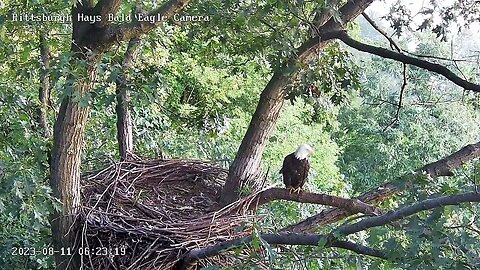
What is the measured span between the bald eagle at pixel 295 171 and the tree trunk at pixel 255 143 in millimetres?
189

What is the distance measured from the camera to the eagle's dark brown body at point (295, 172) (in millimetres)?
3180

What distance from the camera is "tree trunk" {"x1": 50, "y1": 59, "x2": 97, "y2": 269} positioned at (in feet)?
9.59

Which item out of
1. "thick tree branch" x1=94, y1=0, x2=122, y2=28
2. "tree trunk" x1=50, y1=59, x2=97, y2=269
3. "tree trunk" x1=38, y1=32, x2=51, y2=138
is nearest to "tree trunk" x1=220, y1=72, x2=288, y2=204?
"tree trunk" x1=50, y1=59, x2=97, y2=269

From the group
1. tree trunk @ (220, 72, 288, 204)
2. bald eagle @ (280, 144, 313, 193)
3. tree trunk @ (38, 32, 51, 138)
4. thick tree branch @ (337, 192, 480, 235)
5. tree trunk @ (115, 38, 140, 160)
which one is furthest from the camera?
tree trunk @ (38, 32, 51, 138)

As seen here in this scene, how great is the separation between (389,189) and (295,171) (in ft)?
1.51

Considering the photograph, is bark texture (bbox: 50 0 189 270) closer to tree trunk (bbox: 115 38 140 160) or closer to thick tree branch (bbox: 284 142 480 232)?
tree trunk (bbox: 115 38 140 160)

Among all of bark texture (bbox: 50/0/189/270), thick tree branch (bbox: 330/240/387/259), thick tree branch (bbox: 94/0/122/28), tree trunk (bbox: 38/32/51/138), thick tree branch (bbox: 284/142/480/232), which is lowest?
thick tree branch (bbox: 330/240/387/259)

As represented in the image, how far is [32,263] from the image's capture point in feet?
15.9

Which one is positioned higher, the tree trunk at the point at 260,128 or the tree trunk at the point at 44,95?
the tree trunk at the point at 44,95

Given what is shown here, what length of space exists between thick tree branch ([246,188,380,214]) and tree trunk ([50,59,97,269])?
818 millimetres

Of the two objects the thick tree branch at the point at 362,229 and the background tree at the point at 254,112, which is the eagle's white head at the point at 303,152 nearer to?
the background tree at the point at 254,112

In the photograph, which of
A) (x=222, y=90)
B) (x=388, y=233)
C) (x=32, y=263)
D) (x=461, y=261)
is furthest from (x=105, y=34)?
(x=222, y=90)

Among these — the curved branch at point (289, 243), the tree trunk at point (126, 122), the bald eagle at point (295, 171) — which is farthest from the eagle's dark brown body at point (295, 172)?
the tree trunk at point (126, 122)

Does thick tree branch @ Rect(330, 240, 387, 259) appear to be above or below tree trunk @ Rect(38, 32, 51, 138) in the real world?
below
